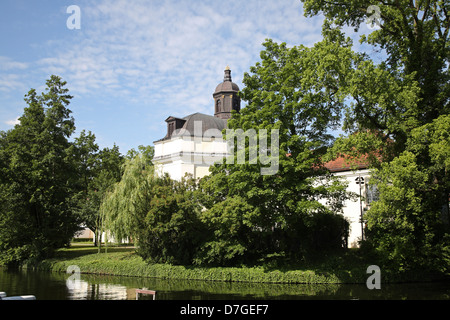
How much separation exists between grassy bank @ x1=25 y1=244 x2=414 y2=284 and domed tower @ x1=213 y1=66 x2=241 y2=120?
96.0 feet

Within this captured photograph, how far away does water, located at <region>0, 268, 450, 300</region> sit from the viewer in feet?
55.1

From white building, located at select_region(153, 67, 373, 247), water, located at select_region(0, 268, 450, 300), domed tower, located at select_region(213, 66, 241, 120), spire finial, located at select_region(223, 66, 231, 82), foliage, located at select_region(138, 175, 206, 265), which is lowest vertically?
water, located at select_region(0, 268, 450, 300)

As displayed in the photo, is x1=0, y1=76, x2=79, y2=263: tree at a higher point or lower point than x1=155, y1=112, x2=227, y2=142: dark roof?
lower

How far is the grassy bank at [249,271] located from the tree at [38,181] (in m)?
5.10

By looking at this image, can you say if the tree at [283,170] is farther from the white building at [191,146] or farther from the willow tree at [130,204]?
the white building at [191,146]

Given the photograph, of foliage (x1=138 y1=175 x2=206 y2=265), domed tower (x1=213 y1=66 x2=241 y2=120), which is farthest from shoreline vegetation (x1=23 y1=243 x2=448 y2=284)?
domed tower (x1=213 y1=66 x2=241 y2=120)

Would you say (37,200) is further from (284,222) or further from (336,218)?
(336,218)

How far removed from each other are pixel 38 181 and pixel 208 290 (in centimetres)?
2076

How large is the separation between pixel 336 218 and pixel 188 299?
1325 centimetres

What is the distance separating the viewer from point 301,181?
842 inches

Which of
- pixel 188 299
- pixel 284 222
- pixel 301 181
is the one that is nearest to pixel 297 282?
pixel 284 222

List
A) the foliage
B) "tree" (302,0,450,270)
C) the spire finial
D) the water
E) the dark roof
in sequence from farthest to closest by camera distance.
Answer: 1. the spire finial
2. the dark roof
3. the foliage
4. "tree" (302,0,450,270)
5. the water

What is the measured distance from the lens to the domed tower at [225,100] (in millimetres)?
53625

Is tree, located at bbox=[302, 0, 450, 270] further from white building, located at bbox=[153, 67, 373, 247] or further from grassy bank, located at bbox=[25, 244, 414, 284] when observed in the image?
white building, located at bbox=[153, 67, 373, 247]
